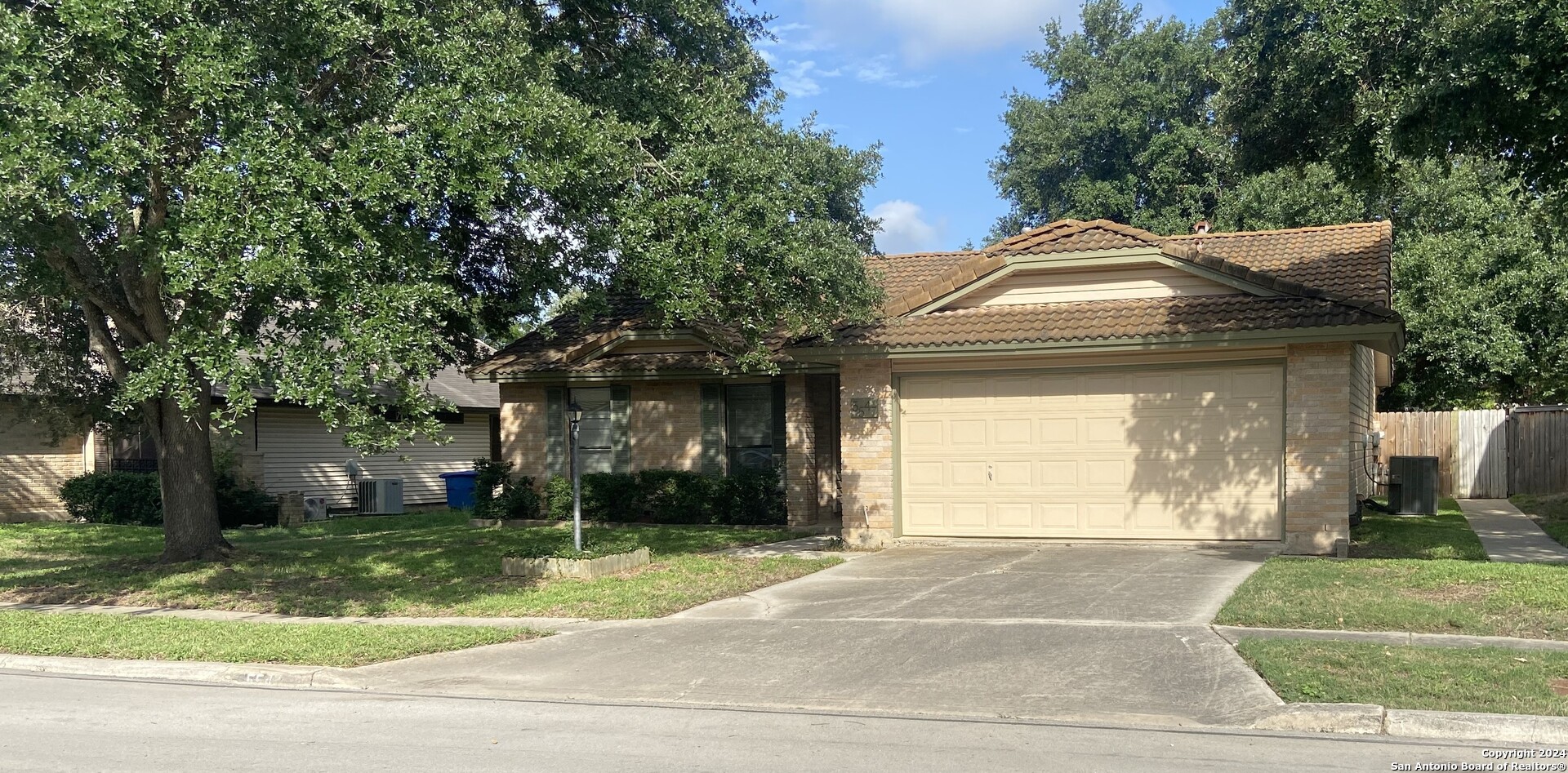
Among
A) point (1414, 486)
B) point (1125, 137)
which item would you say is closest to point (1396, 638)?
point (1414, 486)

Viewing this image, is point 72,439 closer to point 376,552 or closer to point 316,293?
point 376,552

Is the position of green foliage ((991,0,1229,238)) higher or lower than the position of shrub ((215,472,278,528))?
higher

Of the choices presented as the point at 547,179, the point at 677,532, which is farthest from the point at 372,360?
the point at 677,532

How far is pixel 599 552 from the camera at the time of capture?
530 inches

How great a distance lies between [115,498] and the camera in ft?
73.5

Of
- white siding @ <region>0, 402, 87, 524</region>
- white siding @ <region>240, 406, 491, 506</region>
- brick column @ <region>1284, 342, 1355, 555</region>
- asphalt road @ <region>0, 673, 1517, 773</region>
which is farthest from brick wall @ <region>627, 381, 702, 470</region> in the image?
white siding @ <region>0, 402, 87, 524</region>

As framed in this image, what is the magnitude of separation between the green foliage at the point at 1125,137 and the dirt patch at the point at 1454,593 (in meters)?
27.4

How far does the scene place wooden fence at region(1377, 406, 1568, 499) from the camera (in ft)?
76.6

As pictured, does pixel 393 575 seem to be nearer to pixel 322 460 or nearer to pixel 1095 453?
pixel 1095 453

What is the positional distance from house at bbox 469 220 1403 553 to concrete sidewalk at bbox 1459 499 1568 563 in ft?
5.67

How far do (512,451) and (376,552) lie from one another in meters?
4.40

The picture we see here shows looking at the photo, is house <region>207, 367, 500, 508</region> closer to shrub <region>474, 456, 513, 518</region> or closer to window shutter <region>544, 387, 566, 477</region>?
shrub <region>474, 456, 513, 518</region>

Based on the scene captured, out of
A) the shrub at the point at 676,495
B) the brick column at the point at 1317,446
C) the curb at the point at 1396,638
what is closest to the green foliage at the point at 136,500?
the shrub at the point at 676,495

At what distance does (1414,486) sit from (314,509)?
20.6 m
